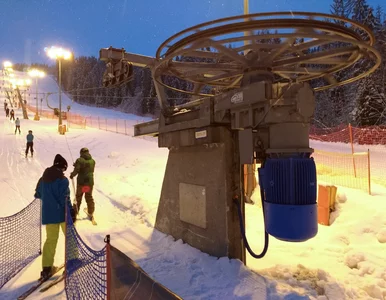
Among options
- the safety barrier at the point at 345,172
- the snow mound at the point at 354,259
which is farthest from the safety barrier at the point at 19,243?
the safety barrier at the point at 345,172

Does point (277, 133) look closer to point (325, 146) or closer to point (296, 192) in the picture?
point (296, 192)

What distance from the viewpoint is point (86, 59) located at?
108 m

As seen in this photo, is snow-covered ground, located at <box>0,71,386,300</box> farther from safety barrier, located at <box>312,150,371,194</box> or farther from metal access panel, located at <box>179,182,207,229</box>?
safety barrier, located at <box>312,150,371,194</box>

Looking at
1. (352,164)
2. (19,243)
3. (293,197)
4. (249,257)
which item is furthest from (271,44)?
(352,164)

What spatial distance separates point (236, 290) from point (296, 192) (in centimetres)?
151

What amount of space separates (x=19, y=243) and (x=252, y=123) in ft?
15.1

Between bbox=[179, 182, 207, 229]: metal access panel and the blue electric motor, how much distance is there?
1.73 m

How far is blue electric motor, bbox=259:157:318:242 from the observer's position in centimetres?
385

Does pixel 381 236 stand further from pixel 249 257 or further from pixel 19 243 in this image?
pixel 19 243

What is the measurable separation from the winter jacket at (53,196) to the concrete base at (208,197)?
213 centimetres

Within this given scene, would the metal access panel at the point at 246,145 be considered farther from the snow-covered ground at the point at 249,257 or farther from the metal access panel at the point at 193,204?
the snow-covered ground at the point at 249,257

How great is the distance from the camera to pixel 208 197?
5414 mm

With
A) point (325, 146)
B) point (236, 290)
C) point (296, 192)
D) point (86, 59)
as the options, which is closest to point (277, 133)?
point (296, 192)

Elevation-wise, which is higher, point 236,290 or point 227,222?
point 227,222
